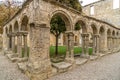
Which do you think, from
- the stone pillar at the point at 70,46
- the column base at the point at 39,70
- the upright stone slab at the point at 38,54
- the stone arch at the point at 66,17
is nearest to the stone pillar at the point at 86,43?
the stone pillar at the point at 70,46

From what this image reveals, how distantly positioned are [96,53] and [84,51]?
53.4 inches

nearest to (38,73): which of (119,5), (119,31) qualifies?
(119,31)

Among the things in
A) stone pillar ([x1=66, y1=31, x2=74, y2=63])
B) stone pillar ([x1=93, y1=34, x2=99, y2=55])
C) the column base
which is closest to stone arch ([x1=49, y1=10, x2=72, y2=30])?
stone pillar ([x1=66, y1=31, x2=74, y2=63])

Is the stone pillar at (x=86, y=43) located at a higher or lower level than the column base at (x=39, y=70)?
higher

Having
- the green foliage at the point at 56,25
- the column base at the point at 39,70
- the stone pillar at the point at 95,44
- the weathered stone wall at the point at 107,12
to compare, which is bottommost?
the column base at the point at 39,70

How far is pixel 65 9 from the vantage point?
20.1 feet

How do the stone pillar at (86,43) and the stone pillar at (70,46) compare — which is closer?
the stone pillar at (70,46)

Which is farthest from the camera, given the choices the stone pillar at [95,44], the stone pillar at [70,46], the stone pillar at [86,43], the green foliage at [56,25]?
the stone pillar at [95,44]

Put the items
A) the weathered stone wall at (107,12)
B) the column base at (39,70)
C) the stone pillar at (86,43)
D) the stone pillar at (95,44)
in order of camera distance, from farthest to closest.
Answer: the weathered stone wall at (107,12), the stone pillar at (95,44), the stone pillar at (86,43), the column base at (39,70)

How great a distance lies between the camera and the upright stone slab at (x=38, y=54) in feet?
15.8

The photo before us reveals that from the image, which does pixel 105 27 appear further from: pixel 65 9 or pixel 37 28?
pixel 37 28

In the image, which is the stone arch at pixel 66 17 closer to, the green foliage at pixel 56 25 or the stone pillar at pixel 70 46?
the stone pillar at pixel 70 46

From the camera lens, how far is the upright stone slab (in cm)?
481

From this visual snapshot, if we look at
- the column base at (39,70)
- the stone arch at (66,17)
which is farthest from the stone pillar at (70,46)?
the column base at (39,70)
